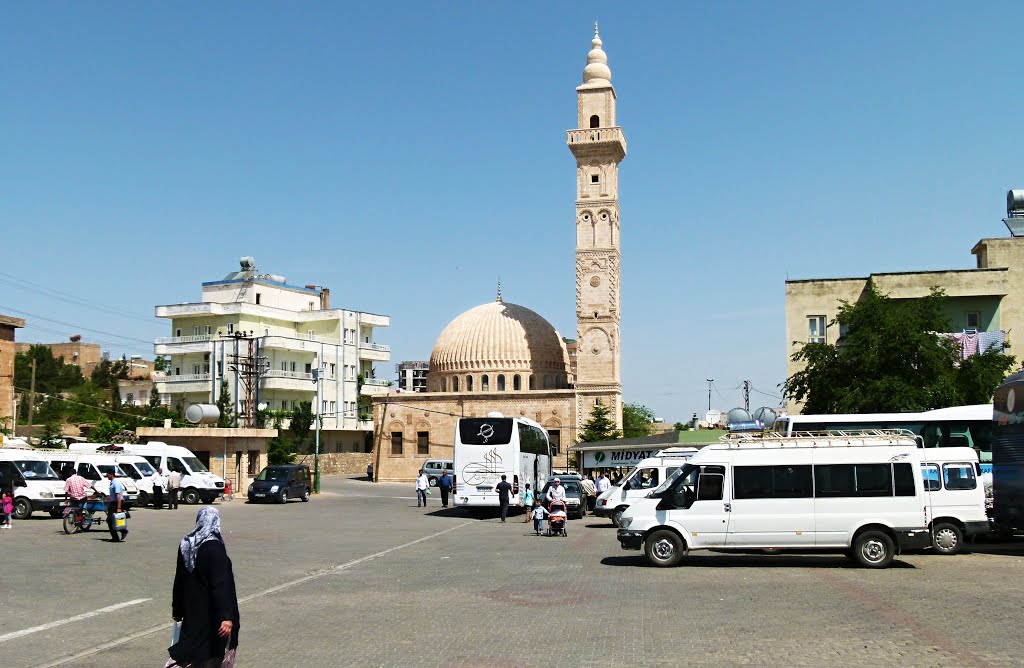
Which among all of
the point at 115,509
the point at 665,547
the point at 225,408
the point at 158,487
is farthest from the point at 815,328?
the point at 225,408

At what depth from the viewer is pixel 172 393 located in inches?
Result: 2943

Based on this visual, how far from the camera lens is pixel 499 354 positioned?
75.7 meters

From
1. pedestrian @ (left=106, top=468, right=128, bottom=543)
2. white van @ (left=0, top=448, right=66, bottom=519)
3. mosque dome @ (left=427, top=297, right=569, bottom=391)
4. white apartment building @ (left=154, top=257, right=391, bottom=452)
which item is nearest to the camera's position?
pedestrian @ (left=106, top=468, right=128, bottom=543)

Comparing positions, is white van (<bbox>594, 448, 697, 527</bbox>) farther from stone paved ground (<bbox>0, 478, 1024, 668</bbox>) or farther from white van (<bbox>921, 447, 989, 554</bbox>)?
white van (<bbox>921, 447, 989, 554</bbox>)

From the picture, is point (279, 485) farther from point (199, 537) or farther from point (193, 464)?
point (199, 537)

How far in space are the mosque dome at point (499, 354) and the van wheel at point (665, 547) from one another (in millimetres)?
58106

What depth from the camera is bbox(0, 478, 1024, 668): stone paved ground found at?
9.55 m

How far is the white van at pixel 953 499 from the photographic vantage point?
19375 mm

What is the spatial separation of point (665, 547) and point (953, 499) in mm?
6446

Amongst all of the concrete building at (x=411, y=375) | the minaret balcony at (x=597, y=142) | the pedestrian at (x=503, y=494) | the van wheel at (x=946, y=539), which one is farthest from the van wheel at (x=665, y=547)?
the concrete building at (x=411, y=375)

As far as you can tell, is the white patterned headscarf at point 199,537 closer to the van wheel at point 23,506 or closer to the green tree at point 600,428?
the van wheel at point 23,506

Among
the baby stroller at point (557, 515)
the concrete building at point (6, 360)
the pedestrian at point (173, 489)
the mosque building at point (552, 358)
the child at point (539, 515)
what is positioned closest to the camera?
the baby stroller at point (557, 515)

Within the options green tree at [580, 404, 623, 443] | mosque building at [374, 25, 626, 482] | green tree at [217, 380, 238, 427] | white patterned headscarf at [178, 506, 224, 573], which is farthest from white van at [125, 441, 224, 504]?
mosque building at [374, 25, 626, 482]

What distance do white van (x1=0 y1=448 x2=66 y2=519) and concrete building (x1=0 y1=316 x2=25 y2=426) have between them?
24147 mm
